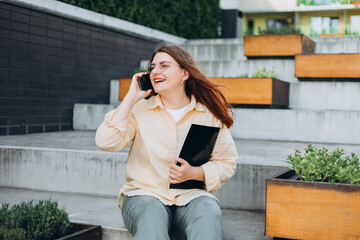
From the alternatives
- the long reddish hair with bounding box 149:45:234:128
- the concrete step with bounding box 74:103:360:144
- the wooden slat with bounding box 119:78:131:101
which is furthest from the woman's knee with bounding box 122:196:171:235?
the wooden slat with bounding box 119:78:131:101

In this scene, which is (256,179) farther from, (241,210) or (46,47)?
(46,47)

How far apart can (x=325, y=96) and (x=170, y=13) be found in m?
4.02

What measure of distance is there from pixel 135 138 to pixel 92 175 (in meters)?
1.30

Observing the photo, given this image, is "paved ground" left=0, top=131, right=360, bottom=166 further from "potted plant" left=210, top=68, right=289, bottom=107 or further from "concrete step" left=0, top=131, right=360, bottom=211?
"potted plant" left=210, top=68, right=289, bottom=107

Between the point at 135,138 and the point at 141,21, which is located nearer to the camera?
the point at 135,138

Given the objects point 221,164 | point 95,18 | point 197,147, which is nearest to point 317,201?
point 221,164

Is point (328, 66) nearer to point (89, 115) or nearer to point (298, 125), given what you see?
point (298, 125)

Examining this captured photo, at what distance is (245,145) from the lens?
15.6ft

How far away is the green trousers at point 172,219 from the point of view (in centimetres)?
223

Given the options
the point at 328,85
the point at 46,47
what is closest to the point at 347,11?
the point at 328,85

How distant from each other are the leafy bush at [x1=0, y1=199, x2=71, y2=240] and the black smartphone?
860mm

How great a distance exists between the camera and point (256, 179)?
339 centimetres

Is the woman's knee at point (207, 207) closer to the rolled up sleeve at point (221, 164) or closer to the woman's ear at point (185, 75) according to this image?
the rolled up sleeve at point (221, 164)

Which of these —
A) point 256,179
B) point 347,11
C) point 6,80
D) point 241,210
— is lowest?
point 241,210
